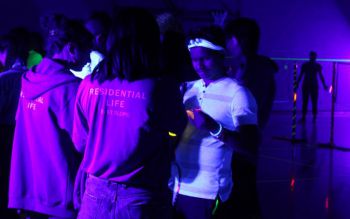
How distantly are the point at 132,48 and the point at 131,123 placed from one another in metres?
0.32

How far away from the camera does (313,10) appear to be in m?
19.0

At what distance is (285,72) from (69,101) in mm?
16233

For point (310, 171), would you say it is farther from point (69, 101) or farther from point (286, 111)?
point (286, 111)

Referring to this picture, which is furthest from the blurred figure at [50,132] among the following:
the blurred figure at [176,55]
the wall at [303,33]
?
the wall at [303,33]

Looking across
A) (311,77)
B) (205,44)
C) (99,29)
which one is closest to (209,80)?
(205,44)

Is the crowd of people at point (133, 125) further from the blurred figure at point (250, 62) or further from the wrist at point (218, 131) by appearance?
the blurred figure at point (250, 62)

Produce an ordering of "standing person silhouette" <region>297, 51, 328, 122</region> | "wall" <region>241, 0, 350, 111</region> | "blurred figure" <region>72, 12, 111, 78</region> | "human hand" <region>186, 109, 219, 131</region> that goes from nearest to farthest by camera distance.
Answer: "human hand" <region>186, 109, 219, 131</region> < "blurred figure" <region>72, 12, 111, 78</region> < "standing person silhouette" <region>297, 51, 328, 122</region> < "wall" <region>241, 0, 350, 111</region>

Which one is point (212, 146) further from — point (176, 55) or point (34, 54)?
point (34, 54)

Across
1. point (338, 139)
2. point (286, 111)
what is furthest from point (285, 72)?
point (338, 139)

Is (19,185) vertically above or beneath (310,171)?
above

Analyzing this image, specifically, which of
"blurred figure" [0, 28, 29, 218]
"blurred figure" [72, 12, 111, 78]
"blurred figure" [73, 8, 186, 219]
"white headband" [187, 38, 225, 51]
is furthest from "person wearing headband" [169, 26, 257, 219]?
"blurred figure" [0, 28, 29, 218]

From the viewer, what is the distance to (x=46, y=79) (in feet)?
9.62

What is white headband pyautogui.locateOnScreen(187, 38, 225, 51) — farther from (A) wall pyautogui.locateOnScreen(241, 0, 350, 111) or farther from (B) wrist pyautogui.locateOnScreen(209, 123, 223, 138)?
(A) wall pyautogui.locateOnScreen(241, 0, 350, 111)

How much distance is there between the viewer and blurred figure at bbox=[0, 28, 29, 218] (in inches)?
160
